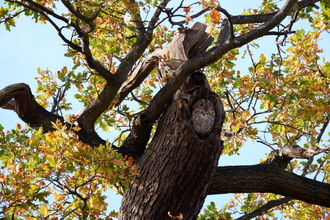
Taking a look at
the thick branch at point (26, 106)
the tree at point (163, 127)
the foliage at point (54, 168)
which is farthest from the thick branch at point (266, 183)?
the thick branch at point (26, 106)

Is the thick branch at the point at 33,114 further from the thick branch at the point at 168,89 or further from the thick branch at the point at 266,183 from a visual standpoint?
the thick branch at the point at 266,183

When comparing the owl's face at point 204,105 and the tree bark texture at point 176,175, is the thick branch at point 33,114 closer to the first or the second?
the tree bark texture at point 176,175

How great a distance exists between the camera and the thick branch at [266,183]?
4809 mm

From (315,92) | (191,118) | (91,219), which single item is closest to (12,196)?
(91,219)

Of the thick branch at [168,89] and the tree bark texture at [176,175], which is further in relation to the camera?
the thick branch at [168,89]

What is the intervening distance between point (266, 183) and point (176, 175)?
1529 mm

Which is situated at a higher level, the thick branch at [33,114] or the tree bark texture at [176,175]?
the thick branch at [33,114]

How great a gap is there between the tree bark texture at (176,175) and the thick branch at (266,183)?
0.65 metres

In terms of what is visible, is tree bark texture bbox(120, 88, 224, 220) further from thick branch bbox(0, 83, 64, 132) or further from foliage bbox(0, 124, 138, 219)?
thick branch bbox(0, 83, 64, 132)

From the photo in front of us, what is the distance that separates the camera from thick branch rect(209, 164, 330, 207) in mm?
4809

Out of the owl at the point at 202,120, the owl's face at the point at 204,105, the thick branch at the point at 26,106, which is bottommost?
the thick branch at the point at 26,106

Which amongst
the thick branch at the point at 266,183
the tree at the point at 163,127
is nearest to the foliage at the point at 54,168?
the tree at the point at 163,127

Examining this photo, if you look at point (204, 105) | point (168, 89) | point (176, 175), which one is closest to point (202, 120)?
point (204, 105)

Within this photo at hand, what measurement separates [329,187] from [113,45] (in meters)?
4.34
